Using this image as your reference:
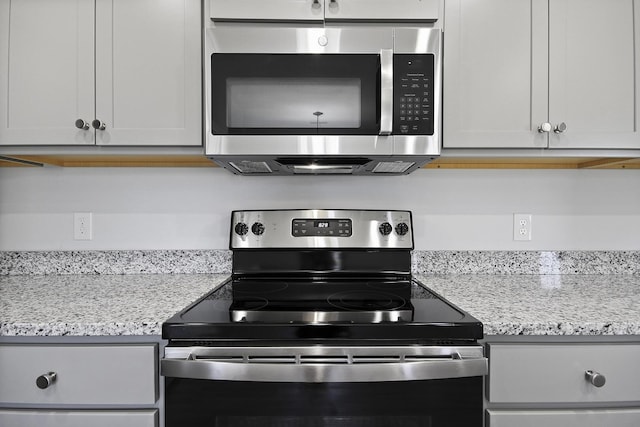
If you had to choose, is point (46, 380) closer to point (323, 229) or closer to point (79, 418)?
point (79, 418)

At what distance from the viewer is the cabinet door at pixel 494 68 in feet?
4.10

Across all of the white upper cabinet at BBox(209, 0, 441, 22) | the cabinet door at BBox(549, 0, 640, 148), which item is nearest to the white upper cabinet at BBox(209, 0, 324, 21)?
the white upper cabinet at BBox(209, 0, 441, 22)

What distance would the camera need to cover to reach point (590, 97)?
49.7 inches

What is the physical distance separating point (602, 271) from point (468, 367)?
1118 millimetres

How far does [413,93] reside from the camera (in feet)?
3.87

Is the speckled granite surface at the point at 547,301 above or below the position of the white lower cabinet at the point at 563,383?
above

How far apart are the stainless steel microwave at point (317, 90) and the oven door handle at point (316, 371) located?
634mm

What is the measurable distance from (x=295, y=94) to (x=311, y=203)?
53 cm

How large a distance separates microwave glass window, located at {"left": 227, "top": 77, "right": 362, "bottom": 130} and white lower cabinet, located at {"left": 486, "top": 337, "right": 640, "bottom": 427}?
792mm

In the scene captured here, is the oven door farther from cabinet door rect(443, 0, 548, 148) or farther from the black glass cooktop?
cabinet door rect(443, 0, 548, 148)

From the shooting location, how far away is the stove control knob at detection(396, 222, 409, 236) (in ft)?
4.84

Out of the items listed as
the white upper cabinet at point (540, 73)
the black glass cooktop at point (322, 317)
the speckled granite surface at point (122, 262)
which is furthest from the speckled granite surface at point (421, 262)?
the white upper cabinet at point (540, 73)

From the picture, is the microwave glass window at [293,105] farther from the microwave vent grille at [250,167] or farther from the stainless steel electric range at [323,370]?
the stainless steel electric range at [323,370]

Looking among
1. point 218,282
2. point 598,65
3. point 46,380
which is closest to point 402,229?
point 218,282
